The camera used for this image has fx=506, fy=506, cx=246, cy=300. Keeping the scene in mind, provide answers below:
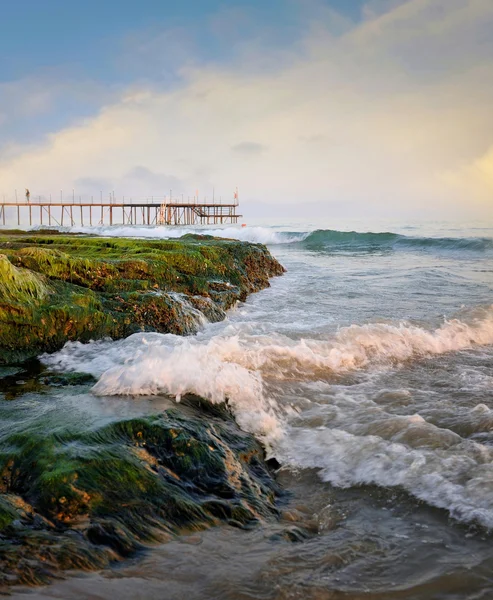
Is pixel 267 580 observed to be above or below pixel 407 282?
below

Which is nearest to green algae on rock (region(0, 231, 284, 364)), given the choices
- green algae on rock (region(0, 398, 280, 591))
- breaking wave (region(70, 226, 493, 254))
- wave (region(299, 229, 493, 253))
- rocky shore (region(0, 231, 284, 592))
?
rocky shore (region(0, 231, 284, 592))

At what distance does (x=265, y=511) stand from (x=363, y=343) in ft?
13.1

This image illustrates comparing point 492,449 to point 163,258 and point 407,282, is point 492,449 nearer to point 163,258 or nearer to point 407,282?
point 163,258

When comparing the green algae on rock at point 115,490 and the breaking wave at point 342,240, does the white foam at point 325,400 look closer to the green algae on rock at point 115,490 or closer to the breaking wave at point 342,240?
the green algae on rock at point 115,490

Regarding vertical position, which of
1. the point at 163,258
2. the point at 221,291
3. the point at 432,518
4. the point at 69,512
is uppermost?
the point at 163,258

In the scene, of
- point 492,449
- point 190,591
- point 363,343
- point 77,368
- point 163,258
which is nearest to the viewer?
point 190,591

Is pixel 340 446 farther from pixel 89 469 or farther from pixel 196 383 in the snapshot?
pixel 89 469

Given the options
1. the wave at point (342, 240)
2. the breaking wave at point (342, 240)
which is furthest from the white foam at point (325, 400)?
the breaking wave at point (342, 240)

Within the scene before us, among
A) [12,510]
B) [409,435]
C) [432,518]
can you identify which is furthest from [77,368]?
[432,518]

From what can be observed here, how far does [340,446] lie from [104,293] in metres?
4.27

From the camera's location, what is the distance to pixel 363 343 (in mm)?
6684

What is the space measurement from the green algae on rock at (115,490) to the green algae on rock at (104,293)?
110 inches

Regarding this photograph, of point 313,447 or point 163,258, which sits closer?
point 313,447

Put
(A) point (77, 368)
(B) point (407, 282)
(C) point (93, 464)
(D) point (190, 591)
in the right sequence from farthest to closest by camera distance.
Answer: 1. (B) point (407, 282)
2. (A) point (77, 368)
3. (C) point (93, 464)
4. (D) point (190, 591)
